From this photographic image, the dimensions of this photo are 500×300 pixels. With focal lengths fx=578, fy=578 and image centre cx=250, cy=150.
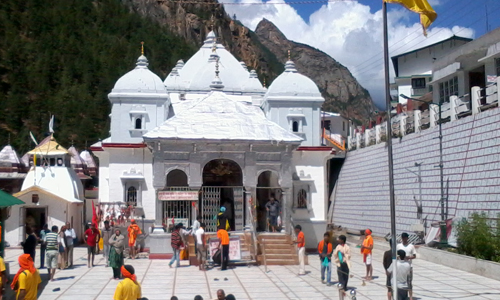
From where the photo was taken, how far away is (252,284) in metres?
15.1

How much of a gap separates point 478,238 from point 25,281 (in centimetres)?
1216

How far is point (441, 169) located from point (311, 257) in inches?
227

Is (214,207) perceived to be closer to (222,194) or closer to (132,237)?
(132,237)

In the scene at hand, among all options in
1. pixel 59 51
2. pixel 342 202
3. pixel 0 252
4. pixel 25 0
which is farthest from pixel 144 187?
pixel 25 0

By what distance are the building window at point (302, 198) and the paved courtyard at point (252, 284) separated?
609cm

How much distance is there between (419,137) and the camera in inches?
932

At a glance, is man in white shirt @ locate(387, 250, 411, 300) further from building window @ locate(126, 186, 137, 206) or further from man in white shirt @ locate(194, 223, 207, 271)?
building window @ locate(126, 186, 137, 206)

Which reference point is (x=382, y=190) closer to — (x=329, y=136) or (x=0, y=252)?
(x=329, y=136)

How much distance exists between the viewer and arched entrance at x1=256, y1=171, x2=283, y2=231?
2339 cm

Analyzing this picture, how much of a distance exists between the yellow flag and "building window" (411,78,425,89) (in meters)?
32.5

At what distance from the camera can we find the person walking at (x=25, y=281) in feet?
30.3

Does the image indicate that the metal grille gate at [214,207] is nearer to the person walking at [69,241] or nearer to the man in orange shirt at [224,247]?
the man in orange shirt at [224,247]

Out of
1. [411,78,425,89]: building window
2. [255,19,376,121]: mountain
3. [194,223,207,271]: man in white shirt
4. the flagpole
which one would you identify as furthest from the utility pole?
[255,19,376,121]: mountain

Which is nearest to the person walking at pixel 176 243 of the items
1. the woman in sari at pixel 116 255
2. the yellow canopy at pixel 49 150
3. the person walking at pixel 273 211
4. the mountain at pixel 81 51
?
the woman in sari at pixel 116 255
